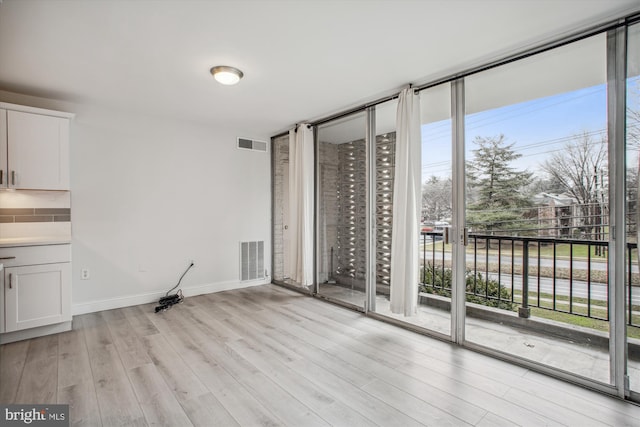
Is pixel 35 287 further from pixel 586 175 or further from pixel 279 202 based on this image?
pixel 586 175

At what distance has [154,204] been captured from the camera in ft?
13.5

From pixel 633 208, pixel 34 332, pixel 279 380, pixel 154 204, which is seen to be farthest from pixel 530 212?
pixel 34 332

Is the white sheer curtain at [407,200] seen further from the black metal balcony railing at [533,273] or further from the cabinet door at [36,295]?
the cabinet door at [36,295]

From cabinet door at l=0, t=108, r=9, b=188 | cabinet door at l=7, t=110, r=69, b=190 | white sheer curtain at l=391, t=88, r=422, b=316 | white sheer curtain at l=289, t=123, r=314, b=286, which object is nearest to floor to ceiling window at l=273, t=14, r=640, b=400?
white sheer curtain at l=391, t=88, r=422, b=316

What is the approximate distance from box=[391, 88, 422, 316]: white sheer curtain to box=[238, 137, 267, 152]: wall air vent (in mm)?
2581

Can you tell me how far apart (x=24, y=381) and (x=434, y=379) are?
290cm

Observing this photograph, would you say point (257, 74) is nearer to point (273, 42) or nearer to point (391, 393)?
point (273, 42)

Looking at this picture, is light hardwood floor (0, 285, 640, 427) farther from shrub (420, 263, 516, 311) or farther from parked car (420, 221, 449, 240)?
parked car (420, 221, 449, 240)

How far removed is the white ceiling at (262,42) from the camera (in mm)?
1931

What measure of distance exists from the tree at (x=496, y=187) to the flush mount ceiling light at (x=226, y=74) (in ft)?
7.20

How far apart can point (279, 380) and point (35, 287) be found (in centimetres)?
257

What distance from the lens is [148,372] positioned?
2.33 metres

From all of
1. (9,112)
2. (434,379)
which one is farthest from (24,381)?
(434,379)

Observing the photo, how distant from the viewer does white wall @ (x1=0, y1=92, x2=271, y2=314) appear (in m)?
3.65
